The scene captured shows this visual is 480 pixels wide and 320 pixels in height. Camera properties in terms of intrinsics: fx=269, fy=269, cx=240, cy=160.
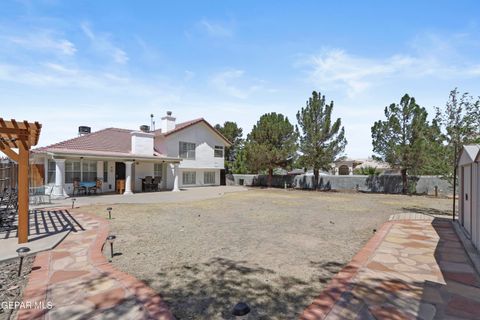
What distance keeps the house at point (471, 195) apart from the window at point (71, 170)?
66.6 feet

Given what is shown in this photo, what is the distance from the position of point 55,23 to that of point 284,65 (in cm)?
929

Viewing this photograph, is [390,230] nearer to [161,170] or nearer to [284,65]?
[284,65]

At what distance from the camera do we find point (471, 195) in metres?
7.02

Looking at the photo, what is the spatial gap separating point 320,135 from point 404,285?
21.8 m

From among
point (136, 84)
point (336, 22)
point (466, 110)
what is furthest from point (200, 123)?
point (466, 110)

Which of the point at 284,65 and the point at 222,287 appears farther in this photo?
the point at 284,65

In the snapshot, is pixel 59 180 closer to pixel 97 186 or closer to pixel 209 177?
pixel 97 186

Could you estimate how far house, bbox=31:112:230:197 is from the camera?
57.1ft

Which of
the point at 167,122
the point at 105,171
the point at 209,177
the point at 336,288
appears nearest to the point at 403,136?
the point at 209,177

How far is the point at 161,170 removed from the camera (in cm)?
2392

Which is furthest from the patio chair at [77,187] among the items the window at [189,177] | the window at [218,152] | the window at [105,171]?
the window at [218,152]

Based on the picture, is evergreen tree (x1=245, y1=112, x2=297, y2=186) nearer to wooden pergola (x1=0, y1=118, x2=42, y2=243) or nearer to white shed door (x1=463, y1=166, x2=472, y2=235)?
white shed door (x1=463, y1=166, x2=472, y2=235)

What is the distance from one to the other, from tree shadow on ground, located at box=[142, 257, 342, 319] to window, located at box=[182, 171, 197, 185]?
2186 cm

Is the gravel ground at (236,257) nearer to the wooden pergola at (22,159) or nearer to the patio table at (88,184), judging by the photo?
the wooden pergola at (22,159)
